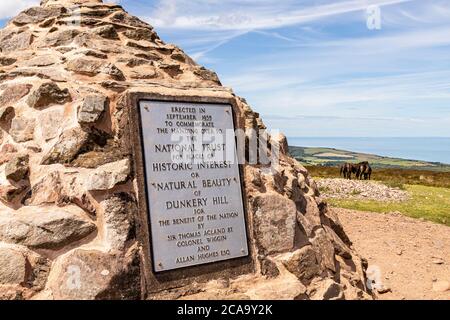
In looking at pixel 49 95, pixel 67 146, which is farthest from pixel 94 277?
pixel 49 95

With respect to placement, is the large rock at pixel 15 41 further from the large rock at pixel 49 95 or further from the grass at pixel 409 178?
the grass at pixel 409 178

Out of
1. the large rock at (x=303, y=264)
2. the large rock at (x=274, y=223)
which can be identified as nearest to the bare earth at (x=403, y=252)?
the large rock at (x=303, y=264)

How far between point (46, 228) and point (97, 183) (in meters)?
0.64

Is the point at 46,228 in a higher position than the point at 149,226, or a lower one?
higher

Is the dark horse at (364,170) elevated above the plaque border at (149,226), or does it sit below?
below

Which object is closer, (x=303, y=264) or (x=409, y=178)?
(x=303, y=264)

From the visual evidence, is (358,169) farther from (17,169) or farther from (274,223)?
(17,169)

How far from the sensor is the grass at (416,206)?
14797 millimetres

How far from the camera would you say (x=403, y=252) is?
9984mm

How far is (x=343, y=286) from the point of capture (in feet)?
19.8

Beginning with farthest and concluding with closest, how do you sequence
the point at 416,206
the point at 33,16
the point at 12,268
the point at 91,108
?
the point at 416,206 → the point at 33,16 → the point at 91,108 → the point at 12,268

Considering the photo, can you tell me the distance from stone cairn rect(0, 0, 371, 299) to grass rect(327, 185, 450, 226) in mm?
8735

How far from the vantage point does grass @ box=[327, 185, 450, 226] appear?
14.8 meters

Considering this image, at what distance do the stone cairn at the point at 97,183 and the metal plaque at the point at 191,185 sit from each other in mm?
224
